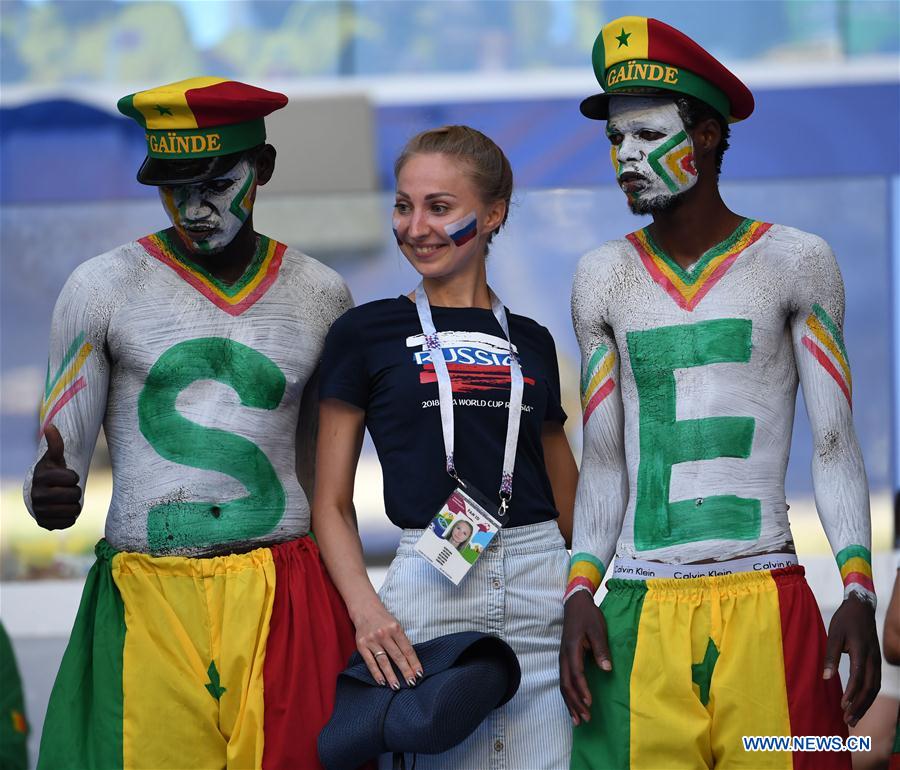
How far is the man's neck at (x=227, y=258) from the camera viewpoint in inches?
115

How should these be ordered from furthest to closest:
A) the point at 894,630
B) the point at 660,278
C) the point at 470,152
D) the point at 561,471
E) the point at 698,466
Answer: the point at 894,630, the point at 561,471, the point at 470,152, the point at 660,278, the point at 698,466

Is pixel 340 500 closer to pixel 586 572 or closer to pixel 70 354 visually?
pixel 586 572

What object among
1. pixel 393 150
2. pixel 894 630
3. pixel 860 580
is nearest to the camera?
pixel 860 580

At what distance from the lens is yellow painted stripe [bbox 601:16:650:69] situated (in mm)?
2723

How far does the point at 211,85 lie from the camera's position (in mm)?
2893

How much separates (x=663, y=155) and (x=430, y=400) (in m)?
0.68

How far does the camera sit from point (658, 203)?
8.93 ft

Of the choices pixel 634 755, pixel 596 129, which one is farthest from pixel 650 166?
pixel 596 129

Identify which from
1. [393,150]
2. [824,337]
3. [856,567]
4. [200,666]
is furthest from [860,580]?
[393,150]

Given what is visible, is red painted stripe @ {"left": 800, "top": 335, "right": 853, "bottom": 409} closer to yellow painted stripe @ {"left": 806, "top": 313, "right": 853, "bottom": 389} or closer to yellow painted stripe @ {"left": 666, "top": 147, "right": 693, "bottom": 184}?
yellow painted stripe @ {"left": 806, "top": 313, "right": 853, "bottom": 389}

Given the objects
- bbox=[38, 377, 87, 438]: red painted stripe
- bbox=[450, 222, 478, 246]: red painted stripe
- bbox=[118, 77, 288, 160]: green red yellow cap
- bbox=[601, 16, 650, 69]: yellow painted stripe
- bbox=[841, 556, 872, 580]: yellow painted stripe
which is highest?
bbox=[601, 16, 650, 69]: yellow painted stripe

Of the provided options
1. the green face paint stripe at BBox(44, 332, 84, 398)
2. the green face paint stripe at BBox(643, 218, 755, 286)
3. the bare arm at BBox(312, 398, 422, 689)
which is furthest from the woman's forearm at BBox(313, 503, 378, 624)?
the green face paint stripe at BBox(643, 218, 755, 286)

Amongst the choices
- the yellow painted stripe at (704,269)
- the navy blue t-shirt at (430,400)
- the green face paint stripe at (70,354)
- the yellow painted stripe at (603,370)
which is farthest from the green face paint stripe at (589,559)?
the green face paint stripe at (70,354)

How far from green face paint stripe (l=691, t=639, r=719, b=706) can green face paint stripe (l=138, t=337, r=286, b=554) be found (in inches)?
36.4
